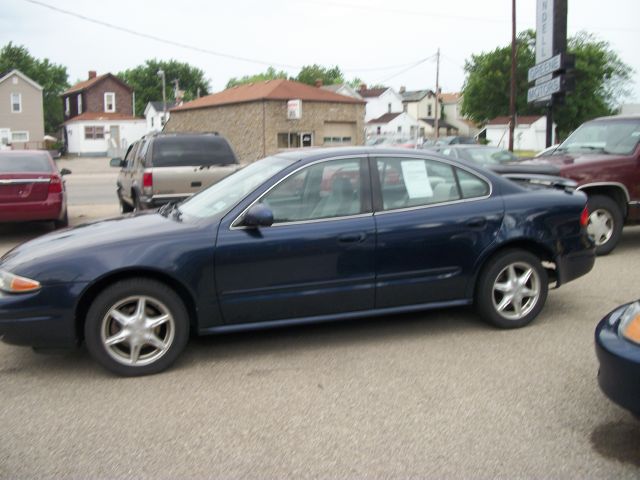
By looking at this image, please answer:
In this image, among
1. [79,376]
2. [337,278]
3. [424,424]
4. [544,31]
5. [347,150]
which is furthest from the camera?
[544,31]

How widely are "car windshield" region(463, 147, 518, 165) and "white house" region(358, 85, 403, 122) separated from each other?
73303 millimetres

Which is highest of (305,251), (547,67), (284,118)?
(284,118)

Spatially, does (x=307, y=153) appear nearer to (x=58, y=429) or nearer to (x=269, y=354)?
(x=269, y=354)

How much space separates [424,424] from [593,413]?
101 centimetres

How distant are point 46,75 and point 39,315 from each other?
9237cm

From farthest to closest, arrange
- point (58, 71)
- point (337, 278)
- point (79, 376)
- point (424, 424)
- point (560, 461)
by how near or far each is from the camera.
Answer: point (58, 71), point (337, 278), point (79, 376), point (424, 424), point (560, 461)

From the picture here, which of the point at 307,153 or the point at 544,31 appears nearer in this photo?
the point at 307,153

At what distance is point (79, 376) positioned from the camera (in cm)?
468

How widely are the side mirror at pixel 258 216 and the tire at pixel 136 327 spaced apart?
2.37 feet

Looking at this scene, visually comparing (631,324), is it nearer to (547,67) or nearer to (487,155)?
(487,155)

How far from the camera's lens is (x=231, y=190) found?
17.9 feet

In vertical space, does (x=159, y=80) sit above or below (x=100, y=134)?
above

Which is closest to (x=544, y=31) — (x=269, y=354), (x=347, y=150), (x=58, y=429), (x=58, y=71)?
(x=347, y=150)

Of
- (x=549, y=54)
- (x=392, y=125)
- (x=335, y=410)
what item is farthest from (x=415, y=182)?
(x=392, y=125)
